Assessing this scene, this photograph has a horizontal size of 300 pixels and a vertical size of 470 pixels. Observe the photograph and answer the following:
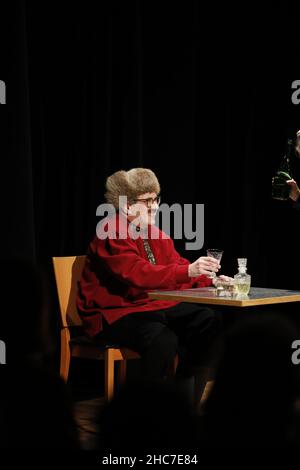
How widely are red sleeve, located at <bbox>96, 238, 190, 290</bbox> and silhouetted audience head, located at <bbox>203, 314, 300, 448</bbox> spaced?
228cm

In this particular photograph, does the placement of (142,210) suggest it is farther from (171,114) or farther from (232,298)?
(171,114)

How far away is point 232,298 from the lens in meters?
2.93

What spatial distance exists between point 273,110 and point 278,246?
0.81 metres

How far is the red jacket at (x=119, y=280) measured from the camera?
328cm

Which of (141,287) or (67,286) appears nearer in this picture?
(141,287)

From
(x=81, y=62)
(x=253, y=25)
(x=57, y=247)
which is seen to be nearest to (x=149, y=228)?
(x=57, y=247)

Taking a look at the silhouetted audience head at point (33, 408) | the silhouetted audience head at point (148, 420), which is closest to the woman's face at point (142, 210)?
the silhouetted audience head at point (33, 408)

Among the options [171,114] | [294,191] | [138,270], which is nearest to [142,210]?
[138,270]

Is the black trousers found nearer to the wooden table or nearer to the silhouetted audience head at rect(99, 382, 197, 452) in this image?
the wooden table

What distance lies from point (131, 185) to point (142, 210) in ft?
0.39

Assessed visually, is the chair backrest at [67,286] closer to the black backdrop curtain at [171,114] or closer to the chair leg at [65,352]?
the chair leg at [65,352]

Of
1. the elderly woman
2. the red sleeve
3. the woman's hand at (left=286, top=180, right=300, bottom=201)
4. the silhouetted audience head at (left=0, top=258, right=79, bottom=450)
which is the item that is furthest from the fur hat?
the silhouetted audience head at (left=0, top=258, right=79, bottom=450)

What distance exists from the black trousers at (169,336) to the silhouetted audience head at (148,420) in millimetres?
2211

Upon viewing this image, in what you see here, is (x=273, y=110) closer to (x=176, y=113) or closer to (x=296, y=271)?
(x=176, y=113)
